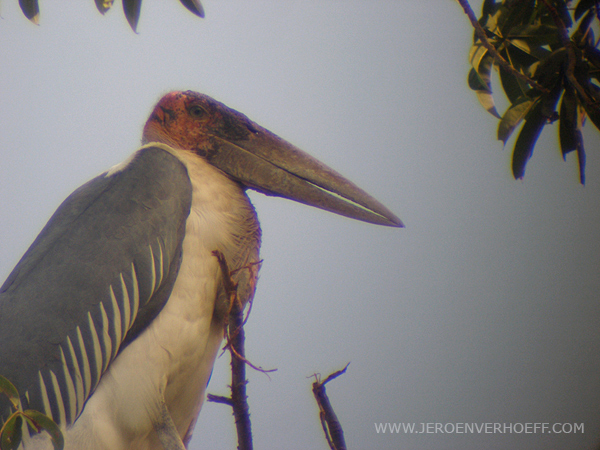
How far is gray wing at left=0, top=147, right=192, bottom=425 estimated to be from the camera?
4.69ft

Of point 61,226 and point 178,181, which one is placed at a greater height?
point 178,181

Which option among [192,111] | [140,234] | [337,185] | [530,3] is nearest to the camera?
[140,234]

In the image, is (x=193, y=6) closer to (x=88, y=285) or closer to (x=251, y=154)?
(x=251, y=154)

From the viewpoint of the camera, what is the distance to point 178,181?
1.83 meters

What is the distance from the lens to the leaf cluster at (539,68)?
1.84 meters

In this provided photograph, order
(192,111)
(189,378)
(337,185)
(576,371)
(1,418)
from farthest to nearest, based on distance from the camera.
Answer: (576,371)
(192,111)
(337,185)
(189,378)
(1,418)

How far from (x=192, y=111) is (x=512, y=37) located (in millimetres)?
1387

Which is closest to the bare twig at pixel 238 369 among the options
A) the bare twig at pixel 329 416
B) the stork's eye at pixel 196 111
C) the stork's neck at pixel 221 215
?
A: the bare twig at pixel 329 416

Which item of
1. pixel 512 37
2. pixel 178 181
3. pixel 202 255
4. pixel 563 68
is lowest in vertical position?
pixel 202 255

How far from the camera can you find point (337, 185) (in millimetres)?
A: 2086

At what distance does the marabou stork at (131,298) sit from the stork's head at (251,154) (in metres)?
0.01

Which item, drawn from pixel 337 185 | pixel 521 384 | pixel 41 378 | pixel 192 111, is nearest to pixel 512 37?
pixel 337 185

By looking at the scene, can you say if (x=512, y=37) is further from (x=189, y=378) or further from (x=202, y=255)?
(x=189, y=378)

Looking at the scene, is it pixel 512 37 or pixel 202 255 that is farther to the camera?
pixel 512 37
